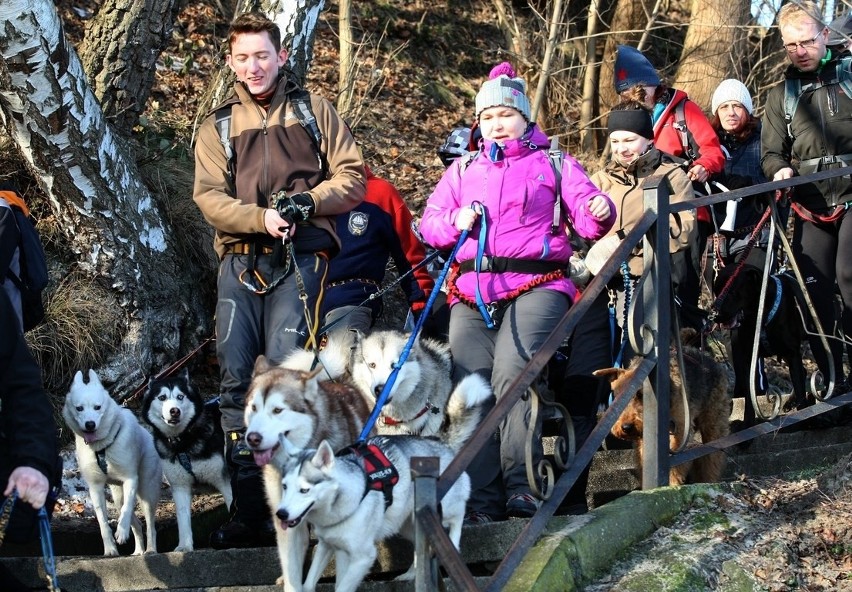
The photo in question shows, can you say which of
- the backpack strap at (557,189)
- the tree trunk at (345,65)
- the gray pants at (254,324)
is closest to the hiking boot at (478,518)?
the gray pants at (254,324)

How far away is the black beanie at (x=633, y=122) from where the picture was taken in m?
6.46

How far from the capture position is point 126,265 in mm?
7512

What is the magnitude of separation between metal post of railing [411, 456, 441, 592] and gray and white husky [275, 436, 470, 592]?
0.82 m

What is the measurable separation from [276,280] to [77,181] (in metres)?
2.47

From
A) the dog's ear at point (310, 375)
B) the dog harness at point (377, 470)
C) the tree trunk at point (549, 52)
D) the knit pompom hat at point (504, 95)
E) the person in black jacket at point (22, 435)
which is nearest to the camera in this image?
the person in black jacket at point (22, 435)

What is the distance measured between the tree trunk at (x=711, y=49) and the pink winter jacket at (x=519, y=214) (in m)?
6.92

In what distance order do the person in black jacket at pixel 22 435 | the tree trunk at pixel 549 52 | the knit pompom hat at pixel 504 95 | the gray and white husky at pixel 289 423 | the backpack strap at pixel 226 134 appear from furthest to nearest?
the tree trunk at pixel 549 52, the knit pompom hat at pixel 504 95, the backpack strap at pixel 226 134, the gray and white husky at pixel 289 423, the person in black jacket at pixel 22 435

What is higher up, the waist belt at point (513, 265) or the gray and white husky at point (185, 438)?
the waist belt at point (513, 265)

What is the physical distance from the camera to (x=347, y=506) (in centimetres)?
430

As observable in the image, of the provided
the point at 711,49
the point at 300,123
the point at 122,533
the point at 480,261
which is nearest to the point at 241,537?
the point at 122,533

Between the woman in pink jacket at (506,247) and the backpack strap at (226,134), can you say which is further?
the backpack strap at (226,134)

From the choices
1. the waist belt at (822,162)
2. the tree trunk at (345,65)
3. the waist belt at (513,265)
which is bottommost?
the waist belt at (513,265)

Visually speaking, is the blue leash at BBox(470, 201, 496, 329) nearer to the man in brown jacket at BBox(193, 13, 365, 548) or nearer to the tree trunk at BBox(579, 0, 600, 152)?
the man in brown jacket at BBox(193, 13, 365, 548)

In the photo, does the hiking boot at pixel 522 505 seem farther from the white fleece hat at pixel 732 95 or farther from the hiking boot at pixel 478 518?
the white fleece hat at pixel 732 95
